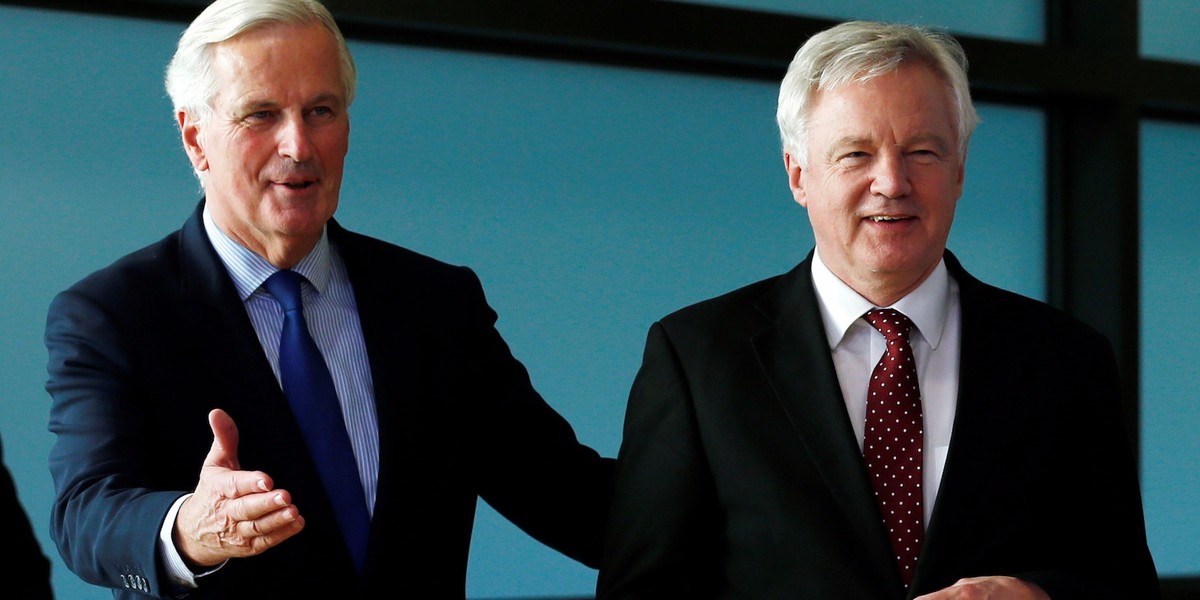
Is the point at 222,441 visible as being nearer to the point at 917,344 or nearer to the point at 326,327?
the point at 326,327

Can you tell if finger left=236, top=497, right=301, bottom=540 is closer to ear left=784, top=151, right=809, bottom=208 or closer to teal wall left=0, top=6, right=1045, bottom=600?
ear left=784, top=151, right=809, bottom=208

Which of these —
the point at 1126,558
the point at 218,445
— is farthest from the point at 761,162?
the point at 218,445

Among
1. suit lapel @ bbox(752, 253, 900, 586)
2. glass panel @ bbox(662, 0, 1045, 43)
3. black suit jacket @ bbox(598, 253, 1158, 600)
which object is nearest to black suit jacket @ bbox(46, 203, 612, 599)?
black suit jacket @ bbox(598, 253, 1158, 600)

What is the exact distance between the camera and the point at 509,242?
2.96 meters

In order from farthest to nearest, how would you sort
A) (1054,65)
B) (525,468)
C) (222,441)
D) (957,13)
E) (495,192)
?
(957,13), (1054,65), (495,192), (525,468), (222,441)

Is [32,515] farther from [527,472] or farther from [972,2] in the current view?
[972,2]

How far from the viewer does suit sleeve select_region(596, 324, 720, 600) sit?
155 centimetres

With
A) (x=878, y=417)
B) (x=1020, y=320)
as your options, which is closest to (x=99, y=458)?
(x=878, y=417)

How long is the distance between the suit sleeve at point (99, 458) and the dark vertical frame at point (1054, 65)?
47.5 inches

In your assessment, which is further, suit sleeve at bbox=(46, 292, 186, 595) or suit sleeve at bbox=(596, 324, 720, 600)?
suit sleeve at bbox=(596, 324, 720, 600)

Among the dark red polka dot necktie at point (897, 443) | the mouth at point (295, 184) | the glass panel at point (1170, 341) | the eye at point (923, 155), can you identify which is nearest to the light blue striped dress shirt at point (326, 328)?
the mouth at point (295, 184)

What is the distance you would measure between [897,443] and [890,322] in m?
0.17

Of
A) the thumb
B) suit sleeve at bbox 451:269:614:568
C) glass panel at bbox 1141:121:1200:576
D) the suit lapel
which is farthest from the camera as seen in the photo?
glass panel at bbox 1141:121:1200:576

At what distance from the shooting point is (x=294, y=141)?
5.24 ft
